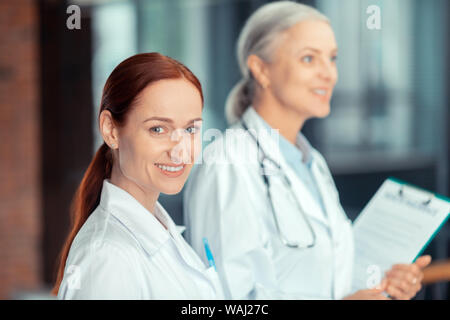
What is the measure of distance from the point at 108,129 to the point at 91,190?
0.11m

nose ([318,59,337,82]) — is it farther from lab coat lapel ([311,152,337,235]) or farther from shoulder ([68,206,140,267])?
shoulder ([68,206,140,267])

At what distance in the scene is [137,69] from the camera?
754 millimetres

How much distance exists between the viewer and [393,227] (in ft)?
3.38

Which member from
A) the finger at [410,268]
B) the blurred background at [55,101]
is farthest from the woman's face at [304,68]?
the blurred background at [55,101]

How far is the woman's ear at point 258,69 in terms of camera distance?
3.31 feet

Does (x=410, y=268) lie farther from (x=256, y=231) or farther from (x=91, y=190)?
(x=91, y=190)

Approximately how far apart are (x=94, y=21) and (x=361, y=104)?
5.70ft

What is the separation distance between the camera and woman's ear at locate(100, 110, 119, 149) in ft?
2.54

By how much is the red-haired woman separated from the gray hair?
0.26 meters

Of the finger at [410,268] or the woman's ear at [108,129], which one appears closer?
the woman's ear at [108,129]

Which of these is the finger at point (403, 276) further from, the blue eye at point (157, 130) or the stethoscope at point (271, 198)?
the blue eye at point (157, 130)

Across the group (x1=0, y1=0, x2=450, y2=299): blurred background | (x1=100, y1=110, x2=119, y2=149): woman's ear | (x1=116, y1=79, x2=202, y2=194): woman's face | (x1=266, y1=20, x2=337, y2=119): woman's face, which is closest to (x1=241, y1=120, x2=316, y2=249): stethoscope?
(x1=266, y1=20, x2=337, y2=119): woman's face

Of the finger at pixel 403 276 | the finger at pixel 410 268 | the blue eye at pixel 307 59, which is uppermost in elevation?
the blue eye at pixel 307 59

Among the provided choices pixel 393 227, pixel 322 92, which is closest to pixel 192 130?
pixel 322 92
